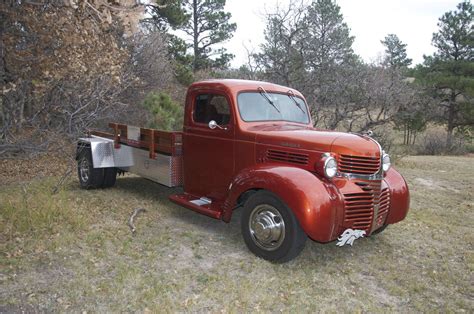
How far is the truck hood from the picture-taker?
4.22m

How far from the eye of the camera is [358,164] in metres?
4.25

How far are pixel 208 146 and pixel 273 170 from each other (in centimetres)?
135

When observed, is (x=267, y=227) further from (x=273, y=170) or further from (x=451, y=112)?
(x=451, y=112)

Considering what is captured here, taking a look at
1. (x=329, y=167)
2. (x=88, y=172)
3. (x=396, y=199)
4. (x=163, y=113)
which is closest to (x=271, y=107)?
(x=329, y=167)

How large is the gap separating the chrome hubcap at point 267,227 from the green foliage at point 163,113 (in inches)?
270

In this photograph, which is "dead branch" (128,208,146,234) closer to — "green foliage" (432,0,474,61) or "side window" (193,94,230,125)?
"side window" (193,94,230,125)

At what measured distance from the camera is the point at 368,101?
13.0 m

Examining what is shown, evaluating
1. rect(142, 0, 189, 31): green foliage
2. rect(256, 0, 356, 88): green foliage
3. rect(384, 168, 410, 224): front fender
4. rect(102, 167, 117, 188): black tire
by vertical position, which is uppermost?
rect(142, 0, 189, 31): green foliage

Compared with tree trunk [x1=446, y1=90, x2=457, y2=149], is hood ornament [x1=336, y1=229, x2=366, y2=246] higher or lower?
lower

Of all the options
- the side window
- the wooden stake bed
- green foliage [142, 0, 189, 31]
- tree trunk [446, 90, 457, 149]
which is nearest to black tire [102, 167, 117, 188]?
the wooden stake bed

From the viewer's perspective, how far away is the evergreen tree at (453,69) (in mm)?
25203

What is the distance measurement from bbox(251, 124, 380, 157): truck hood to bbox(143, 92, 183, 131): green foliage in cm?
648

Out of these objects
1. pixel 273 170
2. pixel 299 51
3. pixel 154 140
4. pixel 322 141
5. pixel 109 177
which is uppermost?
pixel 299 51

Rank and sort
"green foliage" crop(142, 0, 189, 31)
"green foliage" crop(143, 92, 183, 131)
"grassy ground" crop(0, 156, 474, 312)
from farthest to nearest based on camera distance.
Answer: "green foliage" crop(142, 0, 189, 31) < "green foliage" crop(143, 92, 183, 131) < "grassy ground" crop(0, 156, 474, 312)
